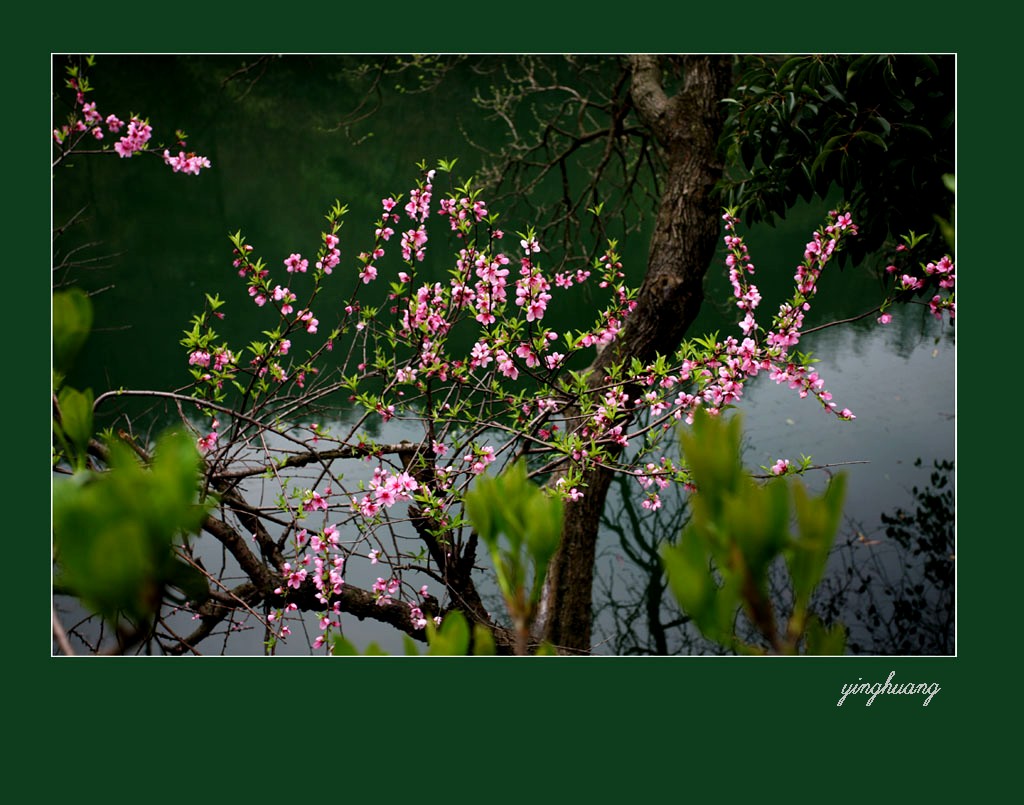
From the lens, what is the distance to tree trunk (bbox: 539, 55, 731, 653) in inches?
109

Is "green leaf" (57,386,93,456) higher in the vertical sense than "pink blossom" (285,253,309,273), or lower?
lower

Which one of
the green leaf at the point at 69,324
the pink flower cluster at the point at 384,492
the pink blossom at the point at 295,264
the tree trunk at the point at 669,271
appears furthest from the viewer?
the tree trunk at the point at 669,271

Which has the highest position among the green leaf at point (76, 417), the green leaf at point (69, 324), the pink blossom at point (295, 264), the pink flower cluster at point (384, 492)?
the pink blossom at point (295, 264)

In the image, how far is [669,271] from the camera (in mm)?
2959

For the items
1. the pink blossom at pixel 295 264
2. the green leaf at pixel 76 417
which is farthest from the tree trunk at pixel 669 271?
the green leaf at pixel 76 417

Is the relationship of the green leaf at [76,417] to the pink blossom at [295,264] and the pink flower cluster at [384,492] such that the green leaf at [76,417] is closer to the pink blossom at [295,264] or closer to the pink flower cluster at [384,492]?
the pink flower cluster at [384,492]

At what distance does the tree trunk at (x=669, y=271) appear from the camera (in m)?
2.76

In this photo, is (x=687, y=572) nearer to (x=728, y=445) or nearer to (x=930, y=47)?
(x=728, y=445)

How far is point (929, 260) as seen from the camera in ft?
7.54

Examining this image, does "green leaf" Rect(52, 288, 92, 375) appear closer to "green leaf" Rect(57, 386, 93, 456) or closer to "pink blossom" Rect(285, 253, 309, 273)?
"green leaf" Rect(57, 386, 93, 456)

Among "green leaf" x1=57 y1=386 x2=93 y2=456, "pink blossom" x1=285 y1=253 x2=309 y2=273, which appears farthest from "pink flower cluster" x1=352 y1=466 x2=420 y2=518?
"green leaf" x1=57 y1=386 x2=93 y2=456

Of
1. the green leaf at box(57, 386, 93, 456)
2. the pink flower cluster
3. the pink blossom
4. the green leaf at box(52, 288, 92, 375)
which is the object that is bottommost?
the green leaf at box(57, 386, 93, 456)

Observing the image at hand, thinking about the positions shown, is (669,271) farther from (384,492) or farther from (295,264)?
(384,492)

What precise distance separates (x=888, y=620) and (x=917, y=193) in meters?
1.19
